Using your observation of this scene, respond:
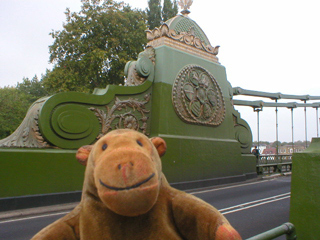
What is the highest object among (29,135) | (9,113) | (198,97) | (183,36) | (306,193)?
(183,36)

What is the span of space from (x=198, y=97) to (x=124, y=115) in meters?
3.34

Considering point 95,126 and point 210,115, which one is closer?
point 95,126

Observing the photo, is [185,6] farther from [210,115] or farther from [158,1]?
[158,1]

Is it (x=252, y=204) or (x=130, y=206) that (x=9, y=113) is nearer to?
(x=252, y=204)

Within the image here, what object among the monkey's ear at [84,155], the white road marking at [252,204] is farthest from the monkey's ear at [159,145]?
the white road marking at [252,204]

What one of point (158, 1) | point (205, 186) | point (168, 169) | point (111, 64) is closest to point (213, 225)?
point (168, 169)

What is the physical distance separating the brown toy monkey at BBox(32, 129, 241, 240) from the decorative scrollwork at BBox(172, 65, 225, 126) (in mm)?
8245

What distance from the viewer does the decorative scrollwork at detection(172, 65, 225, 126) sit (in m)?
10.0

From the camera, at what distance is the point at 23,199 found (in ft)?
21.4

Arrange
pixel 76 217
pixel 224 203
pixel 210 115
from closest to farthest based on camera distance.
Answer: pixel 76 217, pixel 224 203, pixel 210 115

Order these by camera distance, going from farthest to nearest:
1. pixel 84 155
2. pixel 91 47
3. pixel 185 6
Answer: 1. pixel 91 47
2. pixel 185 6
3. pixel 84 155

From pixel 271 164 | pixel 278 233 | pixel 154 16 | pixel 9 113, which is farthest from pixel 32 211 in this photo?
pixel 154 16

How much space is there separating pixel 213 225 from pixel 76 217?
2.59ft

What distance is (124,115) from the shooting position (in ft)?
28.6
